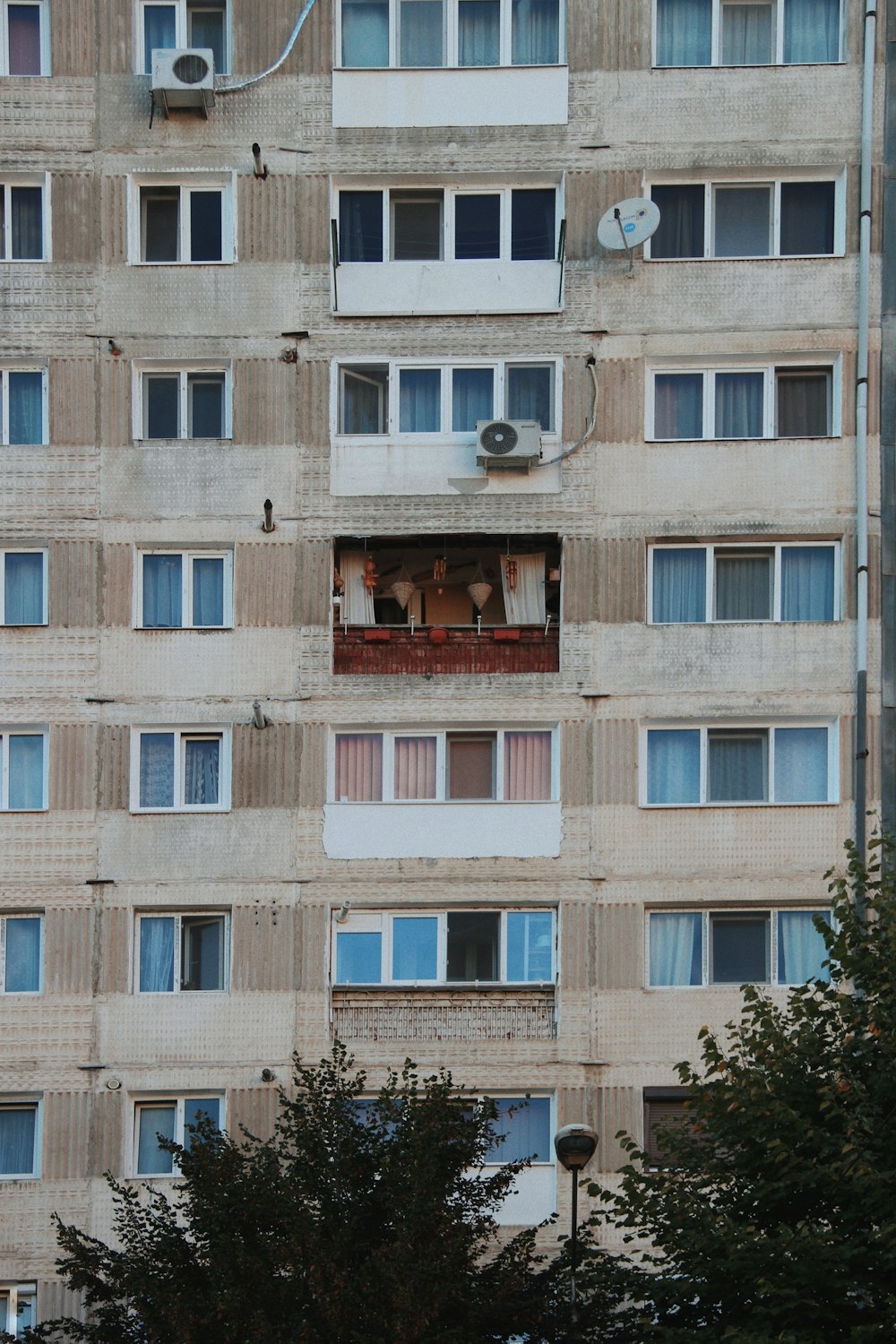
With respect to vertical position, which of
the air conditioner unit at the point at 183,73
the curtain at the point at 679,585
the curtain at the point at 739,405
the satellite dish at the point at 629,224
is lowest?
the curtain at the point at 679,585

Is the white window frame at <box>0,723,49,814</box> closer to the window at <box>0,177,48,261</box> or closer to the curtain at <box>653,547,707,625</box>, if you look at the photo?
the window at <box>0,177,48,261</box>

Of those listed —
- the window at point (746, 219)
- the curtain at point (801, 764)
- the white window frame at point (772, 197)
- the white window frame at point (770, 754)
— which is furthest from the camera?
the window at point (746, 219)

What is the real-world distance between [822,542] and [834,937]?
899 cm

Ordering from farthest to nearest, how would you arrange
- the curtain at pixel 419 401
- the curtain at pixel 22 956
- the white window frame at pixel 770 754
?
the curtain at pixel 419 401
the white window frame at pixel 770 754
the curtain at pixel 22 956

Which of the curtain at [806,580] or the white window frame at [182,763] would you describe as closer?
the white window frame at [182,763]

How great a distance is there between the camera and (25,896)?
35.1 metres

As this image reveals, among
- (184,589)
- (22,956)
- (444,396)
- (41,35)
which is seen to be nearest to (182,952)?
(22,956)

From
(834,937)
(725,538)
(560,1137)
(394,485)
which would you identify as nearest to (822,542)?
(725,538)

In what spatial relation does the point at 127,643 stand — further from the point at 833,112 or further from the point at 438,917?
the point at 833,112

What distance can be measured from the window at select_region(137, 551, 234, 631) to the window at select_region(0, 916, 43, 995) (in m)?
4.73

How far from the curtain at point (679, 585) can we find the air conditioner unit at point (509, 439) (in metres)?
2.47

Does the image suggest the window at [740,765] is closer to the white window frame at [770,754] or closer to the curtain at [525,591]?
the white window frame at [770,754]

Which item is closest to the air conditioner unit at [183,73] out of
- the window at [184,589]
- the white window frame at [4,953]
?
the window at [184,589]

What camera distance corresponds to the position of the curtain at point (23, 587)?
36188mm
